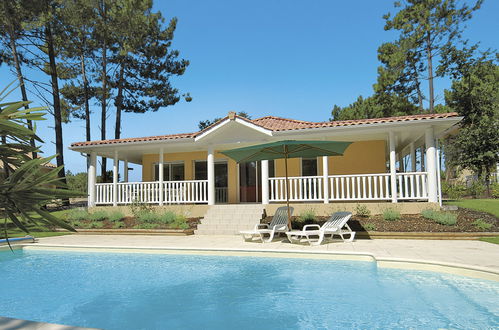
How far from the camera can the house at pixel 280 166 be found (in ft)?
40.1

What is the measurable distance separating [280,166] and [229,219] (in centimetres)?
465

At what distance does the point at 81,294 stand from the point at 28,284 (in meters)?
1.58

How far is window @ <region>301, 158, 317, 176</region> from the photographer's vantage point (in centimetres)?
1630

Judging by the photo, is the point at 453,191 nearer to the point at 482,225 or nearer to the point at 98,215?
the point at 482,225

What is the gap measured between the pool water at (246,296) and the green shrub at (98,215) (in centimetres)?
649

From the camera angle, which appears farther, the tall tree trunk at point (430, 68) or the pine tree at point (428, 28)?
the tall tree trunk at point (430, 68)

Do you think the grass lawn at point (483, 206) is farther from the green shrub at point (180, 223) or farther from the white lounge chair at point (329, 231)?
the green shrub at point (180, 223)

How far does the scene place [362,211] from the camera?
1212 cm

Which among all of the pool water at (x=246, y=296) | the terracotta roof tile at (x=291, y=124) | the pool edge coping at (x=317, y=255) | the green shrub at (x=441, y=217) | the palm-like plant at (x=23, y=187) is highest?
the terracotta roof tile at (x=291, y=124)

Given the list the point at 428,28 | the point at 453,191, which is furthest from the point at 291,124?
the point at 428,28

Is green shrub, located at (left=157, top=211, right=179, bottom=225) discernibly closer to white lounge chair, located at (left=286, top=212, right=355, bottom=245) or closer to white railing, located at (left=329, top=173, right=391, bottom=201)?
white lounge chair, located at (left=286, top=212, right=355, bottom=245)

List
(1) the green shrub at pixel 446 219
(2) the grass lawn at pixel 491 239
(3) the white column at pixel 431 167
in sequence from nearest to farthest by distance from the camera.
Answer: (2) the grass lawn at pixel 491 239 → (1) the green shrub at pixel 446 219 → (3) the white column at pixel 431 167

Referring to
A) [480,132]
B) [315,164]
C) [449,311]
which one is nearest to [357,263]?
[449,311]

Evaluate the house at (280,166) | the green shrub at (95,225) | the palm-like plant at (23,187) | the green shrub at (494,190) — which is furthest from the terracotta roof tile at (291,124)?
the green shrub at (494,190)
